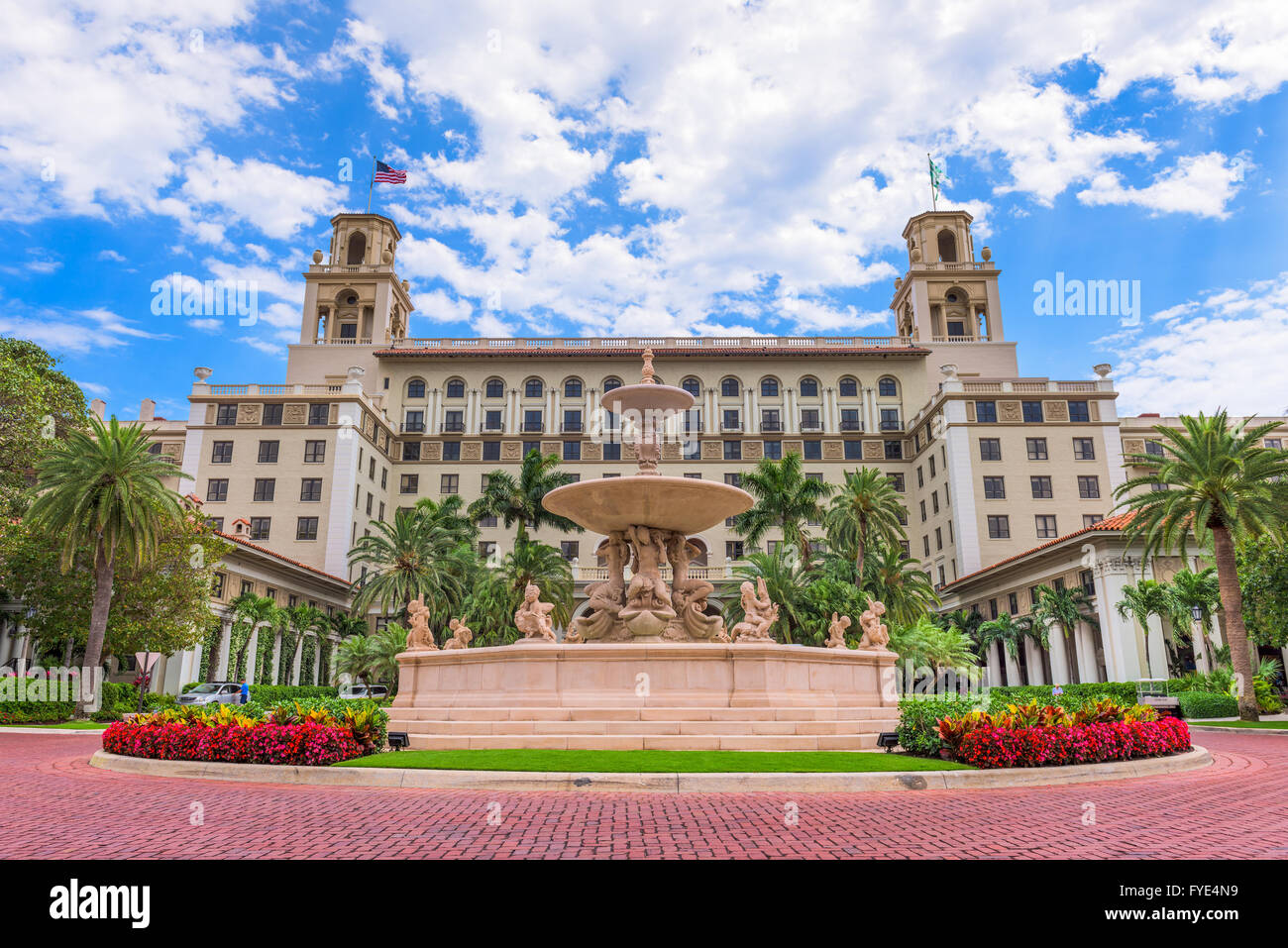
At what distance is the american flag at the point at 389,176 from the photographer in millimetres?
59781

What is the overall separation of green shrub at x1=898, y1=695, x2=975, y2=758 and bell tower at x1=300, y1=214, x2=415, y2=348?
6386 centimetres

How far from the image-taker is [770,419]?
221 ft

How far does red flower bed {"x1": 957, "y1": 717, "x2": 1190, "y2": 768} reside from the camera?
38.0 feet

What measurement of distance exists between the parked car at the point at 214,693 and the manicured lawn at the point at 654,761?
25.6 m

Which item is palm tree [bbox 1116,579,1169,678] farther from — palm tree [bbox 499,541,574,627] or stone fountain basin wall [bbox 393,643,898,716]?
stone fountain basin wall [bbox 393,643,898,716]

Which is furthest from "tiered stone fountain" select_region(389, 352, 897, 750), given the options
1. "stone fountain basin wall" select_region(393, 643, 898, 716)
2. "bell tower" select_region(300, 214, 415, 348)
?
"bell tower" select_region(300, 214, 415, 348)

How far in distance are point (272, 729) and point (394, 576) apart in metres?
31.3

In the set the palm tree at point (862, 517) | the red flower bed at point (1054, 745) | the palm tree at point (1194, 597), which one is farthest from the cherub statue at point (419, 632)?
the palm tree at point (1194, 597)

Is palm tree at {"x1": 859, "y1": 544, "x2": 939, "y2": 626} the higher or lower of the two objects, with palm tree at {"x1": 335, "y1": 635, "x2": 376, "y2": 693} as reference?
higher

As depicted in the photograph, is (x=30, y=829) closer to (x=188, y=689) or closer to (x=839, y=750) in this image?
(x=839, y=750)

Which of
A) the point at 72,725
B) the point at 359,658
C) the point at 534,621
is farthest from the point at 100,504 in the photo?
the point at 534,621

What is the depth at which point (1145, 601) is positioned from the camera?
1437 inches

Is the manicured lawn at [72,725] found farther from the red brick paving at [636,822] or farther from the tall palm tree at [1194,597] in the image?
the tall palm tree at [1194,597]

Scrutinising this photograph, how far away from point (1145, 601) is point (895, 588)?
11443 mm
